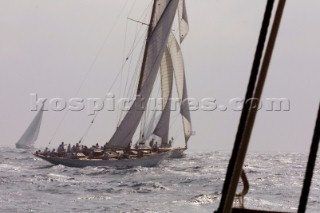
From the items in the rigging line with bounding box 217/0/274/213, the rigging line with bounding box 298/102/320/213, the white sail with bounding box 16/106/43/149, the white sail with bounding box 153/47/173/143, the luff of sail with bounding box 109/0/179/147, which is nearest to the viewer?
the rigging line with bounding box 217/0/274/213

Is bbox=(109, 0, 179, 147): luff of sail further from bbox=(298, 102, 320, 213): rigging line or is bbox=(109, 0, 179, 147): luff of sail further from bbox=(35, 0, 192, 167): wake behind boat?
bbox=(298, 102, 320, 213): rigging line

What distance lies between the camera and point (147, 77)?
60.6 metres

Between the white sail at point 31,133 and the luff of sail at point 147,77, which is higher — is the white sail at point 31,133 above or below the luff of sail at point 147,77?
below

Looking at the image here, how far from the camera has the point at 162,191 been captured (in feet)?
130

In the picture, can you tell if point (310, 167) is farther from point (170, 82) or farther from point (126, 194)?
point (170, 82)

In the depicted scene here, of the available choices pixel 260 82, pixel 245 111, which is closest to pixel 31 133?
pixel 260 82

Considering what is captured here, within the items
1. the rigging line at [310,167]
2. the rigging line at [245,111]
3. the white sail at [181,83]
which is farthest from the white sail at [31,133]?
the rigging line at [245,111]

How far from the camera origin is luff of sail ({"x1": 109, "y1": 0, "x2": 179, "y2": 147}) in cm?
6062

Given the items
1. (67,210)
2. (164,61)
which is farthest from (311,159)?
(164,61)

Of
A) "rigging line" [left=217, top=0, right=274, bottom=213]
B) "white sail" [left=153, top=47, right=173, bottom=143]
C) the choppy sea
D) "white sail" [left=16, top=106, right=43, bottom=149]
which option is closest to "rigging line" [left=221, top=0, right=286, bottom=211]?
"rigging line" [left=217, top=0, right=274, bottom=213]

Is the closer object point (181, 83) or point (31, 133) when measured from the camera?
point (181, 83)

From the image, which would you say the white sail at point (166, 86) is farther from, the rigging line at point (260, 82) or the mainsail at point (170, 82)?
the rigging line at point (260, 82)

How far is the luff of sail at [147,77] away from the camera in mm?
60625

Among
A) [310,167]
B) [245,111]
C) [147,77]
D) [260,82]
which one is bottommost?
[310,167]
